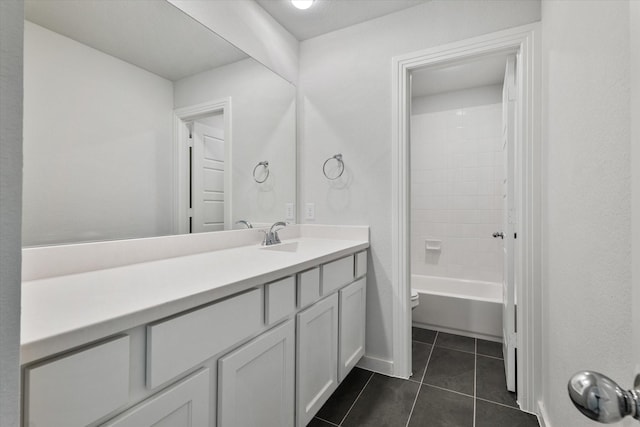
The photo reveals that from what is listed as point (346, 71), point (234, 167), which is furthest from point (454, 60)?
point (234, 167)

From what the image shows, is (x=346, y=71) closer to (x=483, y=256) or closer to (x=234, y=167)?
(x=234, y=167)

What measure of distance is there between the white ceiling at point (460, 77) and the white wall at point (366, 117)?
2.44ft

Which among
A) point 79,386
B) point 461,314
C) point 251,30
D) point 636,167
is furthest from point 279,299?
point 461,314

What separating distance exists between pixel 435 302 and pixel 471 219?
1.08 metres

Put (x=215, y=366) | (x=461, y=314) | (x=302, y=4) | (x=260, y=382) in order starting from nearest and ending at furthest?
(x=215, y=366) < (x=260, y=382) < (x=302, y=4) < (x=461, y=314)

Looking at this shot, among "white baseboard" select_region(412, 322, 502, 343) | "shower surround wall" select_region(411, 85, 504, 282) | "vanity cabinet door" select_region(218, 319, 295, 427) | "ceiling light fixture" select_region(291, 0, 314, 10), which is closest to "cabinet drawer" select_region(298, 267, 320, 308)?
"vanity cabinet door" select_region(218, 319, 295, 427)

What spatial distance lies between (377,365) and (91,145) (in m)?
1.95

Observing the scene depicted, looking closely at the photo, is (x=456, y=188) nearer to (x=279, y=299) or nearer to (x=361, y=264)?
(x=361, y=264)

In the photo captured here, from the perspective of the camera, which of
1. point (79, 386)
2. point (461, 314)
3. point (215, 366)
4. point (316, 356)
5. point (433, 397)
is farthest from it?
point (461, 314)

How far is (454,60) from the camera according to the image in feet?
5.99

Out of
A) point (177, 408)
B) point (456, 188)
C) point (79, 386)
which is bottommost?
point (177, 408)

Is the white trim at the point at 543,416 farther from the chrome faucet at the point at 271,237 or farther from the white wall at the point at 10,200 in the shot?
the white wall at the point at 10,200

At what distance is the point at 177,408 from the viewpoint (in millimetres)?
775

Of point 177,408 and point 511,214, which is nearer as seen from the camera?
point 177,408
